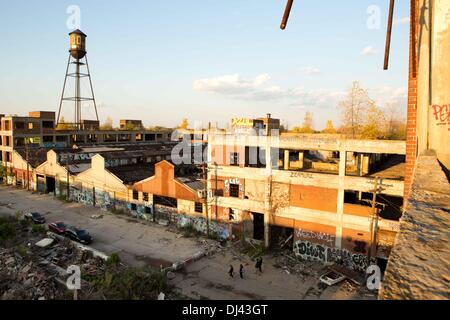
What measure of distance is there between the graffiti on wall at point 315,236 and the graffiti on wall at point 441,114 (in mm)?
18416

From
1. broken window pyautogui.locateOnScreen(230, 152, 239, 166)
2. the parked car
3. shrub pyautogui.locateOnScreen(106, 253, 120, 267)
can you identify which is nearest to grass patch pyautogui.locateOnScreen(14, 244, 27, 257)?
the parked car

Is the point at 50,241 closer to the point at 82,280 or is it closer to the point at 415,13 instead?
the point at 82,280

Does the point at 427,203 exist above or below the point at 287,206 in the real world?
above

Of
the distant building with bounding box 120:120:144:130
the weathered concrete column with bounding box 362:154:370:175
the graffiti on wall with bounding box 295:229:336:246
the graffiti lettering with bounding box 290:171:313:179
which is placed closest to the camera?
the graffiti on wall with bounding box 295:229:336:246

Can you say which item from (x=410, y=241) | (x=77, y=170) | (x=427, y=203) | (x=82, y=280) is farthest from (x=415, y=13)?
(x=77, y=170)

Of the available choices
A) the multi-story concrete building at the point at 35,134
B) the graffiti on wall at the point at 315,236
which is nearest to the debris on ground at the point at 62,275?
the graffiti on wall at the point at 315,236

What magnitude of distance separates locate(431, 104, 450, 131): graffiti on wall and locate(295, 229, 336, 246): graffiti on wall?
60.4 ft

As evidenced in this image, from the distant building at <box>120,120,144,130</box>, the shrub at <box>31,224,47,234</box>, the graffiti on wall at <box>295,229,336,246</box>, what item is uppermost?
the distant building at <box>120,120,144,130</box>

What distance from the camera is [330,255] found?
2503cm

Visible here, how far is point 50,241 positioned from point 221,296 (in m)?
16.6

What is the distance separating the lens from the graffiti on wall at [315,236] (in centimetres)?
2502

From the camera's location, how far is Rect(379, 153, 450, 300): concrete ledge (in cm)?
253

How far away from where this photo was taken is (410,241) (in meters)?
3.42

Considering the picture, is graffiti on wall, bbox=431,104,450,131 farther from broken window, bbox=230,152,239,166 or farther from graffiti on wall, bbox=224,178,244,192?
broken window, bbox=230,152,239,166
